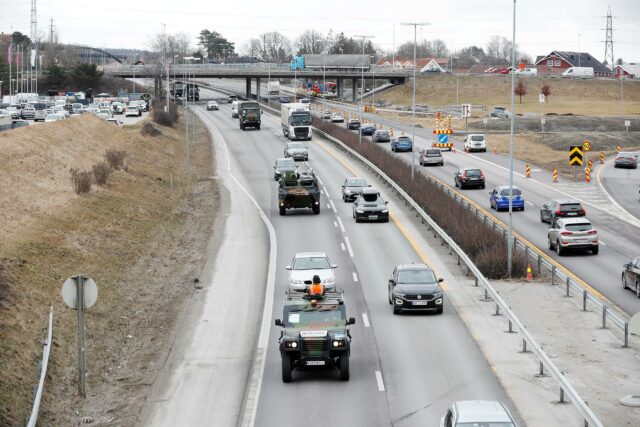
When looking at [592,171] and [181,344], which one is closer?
[181,344]

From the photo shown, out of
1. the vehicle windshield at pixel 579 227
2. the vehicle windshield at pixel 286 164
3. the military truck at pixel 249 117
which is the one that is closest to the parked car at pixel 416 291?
the vehicle windshield at pixel 579 227

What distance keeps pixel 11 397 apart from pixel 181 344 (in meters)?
7.00

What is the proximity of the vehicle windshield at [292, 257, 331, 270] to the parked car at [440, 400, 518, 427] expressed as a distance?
55.6ft

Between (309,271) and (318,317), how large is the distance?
965 cm

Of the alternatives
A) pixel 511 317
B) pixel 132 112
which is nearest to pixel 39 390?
pixel 511 317

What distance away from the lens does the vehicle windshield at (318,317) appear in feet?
80.5

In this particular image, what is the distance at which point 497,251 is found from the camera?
1555 inches

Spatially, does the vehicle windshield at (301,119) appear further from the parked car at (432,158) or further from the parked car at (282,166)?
the parked car at (282,166)

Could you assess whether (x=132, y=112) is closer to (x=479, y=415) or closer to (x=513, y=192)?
(x=513, y=192)

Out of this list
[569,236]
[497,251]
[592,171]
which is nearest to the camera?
[497,251]

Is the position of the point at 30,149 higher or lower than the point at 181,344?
higher

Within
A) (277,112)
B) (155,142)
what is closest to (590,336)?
(155,142)

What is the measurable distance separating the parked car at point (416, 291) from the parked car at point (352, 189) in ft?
85.2

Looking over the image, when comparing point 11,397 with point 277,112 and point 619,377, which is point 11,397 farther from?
point 277,112
